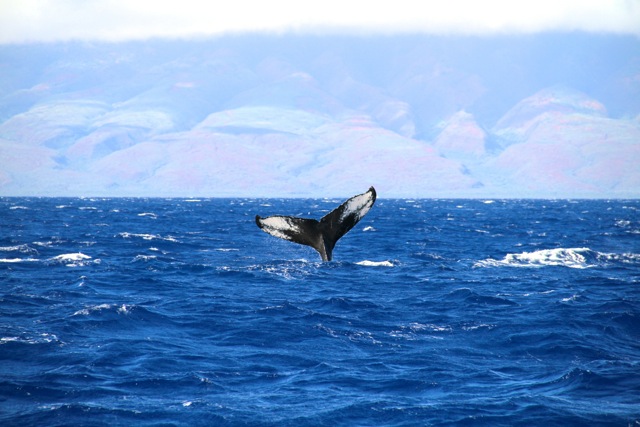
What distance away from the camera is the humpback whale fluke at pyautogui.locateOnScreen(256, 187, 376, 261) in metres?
15.3

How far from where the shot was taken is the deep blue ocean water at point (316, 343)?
35.2 feet

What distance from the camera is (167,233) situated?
4791 centimetres

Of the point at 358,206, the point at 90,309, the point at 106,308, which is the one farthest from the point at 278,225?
the point at 90,309

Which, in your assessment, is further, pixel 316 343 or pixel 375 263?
pixel 375 263

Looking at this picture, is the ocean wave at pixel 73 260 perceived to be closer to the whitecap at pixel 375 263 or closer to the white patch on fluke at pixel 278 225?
the whitecap at pixel 375 263

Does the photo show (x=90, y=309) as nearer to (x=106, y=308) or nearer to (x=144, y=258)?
(x=106, y=308)

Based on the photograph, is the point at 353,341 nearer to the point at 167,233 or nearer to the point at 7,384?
the point at 7,384

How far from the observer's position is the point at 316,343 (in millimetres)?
14875

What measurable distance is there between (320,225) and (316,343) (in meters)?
2.40

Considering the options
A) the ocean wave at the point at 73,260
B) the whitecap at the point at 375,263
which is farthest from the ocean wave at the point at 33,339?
the whitecap at the point at 375,263

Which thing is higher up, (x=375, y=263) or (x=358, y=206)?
(x=358, y=206)

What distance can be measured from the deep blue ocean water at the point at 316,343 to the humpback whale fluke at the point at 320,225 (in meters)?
1.82

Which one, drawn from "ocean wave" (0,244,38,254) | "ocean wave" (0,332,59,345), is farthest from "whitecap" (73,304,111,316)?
"ocean wave" (0,244,38,254)

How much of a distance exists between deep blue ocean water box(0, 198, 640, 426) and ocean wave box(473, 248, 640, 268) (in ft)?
2.64
